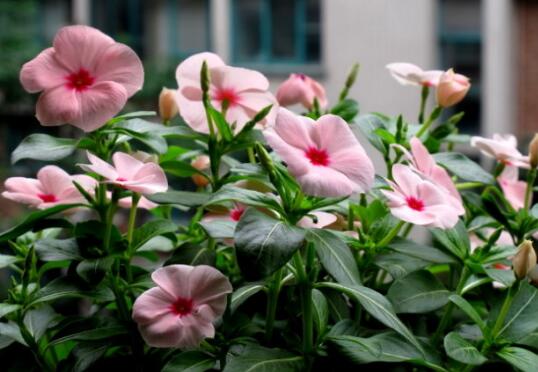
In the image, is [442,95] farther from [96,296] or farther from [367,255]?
[96,296]

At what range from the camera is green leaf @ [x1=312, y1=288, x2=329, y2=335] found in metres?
0.53

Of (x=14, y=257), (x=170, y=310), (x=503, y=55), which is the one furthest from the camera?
(x=503, y=55)

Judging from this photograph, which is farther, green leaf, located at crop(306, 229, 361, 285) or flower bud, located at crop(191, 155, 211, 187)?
flower bud, located at crop(191, 155, 211, 187)

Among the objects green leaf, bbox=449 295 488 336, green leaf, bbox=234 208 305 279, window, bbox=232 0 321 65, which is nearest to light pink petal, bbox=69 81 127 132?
green leaf, bbox=234 208 305 279

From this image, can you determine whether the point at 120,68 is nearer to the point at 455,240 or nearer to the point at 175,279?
the point at 175,279

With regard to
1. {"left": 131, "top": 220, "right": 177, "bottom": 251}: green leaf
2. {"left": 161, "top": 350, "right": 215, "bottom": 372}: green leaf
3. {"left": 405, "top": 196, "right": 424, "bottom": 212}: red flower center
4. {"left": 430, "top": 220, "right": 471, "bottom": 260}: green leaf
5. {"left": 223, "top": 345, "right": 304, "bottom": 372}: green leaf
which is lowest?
{"left": 161, "top": 350, "right": 215, "bottom": 372}: green leaf

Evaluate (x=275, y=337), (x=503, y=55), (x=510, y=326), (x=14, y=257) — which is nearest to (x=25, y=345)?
(x=14, y=257)

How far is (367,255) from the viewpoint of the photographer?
0.57m

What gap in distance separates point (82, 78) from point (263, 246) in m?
0.16

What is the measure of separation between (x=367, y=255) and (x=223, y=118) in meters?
0.12

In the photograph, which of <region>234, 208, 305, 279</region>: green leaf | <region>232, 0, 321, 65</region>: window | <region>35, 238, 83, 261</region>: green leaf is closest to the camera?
<region>234, 208, 305, 279</region>: green leaf

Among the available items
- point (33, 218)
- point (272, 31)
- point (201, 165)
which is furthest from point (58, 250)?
point (272, 31)

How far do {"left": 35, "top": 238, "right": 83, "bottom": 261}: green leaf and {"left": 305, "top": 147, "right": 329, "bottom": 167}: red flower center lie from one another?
0.55 feet

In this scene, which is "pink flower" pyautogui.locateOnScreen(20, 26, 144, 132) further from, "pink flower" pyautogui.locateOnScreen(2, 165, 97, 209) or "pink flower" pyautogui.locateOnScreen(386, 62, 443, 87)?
"pink flower" pyautogui.locateOnScreen(386, 62, 443, 87)
